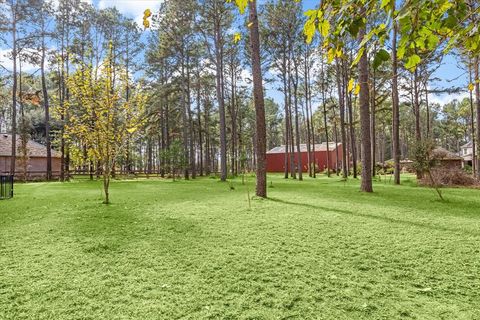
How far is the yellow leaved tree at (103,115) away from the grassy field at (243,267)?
2.60 m

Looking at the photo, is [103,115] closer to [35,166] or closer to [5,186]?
[5,186]

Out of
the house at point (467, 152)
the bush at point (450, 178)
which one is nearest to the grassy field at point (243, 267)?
the bush at point (450, 178)

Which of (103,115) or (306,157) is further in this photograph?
(306,157)

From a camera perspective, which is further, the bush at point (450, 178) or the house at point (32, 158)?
the house at point (32, 158)

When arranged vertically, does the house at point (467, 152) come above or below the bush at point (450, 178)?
above

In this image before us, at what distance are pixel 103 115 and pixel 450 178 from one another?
14.0 meters

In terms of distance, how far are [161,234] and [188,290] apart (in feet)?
6.78

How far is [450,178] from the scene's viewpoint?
1286 cm

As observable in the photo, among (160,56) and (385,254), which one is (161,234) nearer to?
(385,254)

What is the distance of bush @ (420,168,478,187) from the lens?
12648 millimetres

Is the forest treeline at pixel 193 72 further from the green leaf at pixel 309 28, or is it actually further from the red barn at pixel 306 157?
the red barn at pixel 306 157

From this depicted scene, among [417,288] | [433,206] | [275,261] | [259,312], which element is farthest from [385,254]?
[433,206]

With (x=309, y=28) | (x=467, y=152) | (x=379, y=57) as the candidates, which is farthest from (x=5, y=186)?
(x=467, y=152)

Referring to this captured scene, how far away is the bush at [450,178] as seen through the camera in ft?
41.5
